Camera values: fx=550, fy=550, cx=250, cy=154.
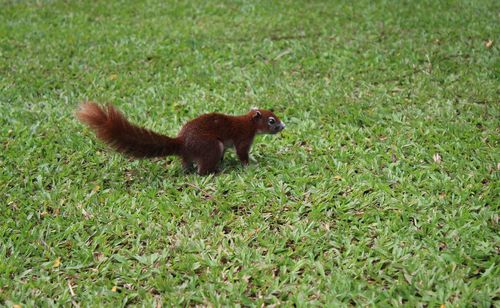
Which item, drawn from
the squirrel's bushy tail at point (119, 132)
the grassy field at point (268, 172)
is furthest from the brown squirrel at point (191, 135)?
the grassy field at point (268, 172)

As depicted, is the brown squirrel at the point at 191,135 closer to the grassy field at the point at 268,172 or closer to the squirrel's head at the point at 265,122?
the squirrel's head at the point at 265,122

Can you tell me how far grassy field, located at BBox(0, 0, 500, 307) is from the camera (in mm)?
3475

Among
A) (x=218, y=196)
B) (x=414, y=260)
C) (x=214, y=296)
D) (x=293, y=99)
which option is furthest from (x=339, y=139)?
(x=214, y=296)

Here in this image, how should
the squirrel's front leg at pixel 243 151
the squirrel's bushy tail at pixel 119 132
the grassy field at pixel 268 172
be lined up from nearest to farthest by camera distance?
the grassy field at pixel 268 172 < the squirrel's bushy tail at pixel 119 132 < the squirrel's front leg at pixel 243 151

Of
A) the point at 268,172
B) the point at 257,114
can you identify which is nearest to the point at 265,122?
the point at 257,114

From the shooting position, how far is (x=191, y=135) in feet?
14.9

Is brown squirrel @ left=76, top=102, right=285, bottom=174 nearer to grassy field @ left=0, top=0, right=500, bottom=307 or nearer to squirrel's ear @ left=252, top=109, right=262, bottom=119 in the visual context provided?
squirrel's ear @ left=252, top=109, right=262, bottom=119

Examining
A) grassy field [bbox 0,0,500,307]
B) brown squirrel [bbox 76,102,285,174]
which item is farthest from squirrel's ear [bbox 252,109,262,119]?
grassy field [bbox 0,0,500,307]

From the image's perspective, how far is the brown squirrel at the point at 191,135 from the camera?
425cm

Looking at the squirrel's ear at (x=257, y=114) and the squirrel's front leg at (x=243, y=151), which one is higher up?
the squirrel's ear at (x=257, y=114)

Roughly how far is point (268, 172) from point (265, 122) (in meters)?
0.47

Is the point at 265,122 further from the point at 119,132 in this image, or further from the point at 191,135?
the point at 119,132

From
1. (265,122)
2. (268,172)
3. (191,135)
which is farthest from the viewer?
(265,122)

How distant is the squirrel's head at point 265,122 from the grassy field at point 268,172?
0.29 meters
